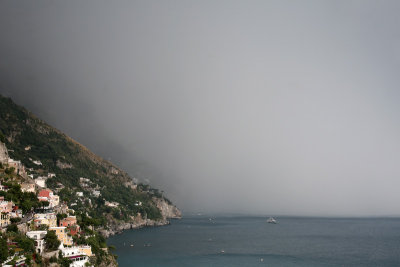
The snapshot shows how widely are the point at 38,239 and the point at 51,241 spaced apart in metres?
1.67

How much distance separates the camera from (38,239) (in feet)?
125

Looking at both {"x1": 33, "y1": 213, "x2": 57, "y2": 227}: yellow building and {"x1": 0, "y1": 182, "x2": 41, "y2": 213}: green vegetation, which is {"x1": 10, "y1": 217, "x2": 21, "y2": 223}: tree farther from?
{"x1": 0, "y1": 182, "x2": 41, "y2": 213}: green vegetation

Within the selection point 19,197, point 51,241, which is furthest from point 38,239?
point 19,197

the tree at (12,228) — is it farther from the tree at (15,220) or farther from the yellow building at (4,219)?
the tree at (15,220)

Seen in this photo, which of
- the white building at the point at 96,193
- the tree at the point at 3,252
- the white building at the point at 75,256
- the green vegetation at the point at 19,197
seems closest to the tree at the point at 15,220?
the green vegetation at the point at 19,197

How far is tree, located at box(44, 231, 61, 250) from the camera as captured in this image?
3886cm

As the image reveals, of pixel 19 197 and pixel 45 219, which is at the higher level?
pixel 19 197

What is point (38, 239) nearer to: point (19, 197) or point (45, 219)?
point (45, 219)

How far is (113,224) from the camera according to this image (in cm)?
11438

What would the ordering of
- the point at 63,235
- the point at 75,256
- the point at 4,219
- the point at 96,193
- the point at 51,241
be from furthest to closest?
the point at 96,193, the point at 63,235, the point at 75,256, the point at 51,241, the point at 4,219

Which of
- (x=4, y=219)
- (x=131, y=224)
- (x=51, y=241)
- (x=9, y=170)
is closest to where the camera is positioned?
(x=4, y=219)

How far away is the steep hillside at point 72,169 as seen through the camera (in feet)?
338

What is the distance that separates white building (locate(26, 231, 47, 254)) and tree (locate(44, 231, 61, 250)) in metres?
0.55

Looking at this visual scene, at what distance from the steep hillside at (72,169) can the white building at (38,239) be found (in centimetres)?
5171
